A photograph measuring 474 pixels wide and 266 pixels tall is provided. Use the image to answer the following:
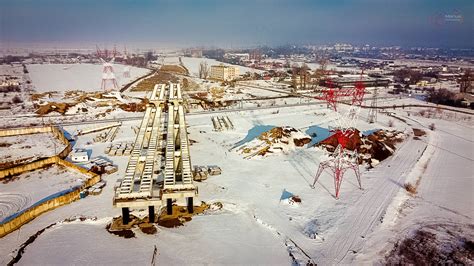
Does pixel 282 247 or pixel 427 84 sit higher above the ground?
pixel 427 84

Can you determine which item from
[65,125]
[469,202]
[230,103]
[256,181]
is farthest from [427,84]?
[65,125]

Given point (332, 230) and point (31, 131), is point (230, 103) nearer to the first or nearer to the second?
point (31, 131)

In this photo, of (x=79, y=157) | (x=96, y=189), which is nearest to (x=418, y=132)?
(x=96, y=189)

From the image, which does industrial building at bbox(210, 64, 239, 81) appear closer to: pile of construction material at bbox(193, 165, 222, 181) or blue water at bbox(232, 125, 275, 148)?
blue water at bbox(232, 125, 275, 148)

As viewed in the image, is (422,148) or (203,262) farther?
(422,148)

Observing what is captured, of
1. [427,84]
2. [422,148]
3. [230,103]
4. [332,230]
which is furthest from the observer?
[427,84]

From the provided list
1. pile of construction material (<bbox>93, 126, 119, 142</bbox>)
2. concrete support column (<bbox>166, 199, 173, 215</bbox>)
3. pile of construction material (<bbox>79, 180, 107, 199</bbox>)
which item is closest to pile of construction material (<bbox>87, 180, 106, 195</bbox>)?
pile of construction material (<bbox>79, 180, 107, 199</bbox>)
